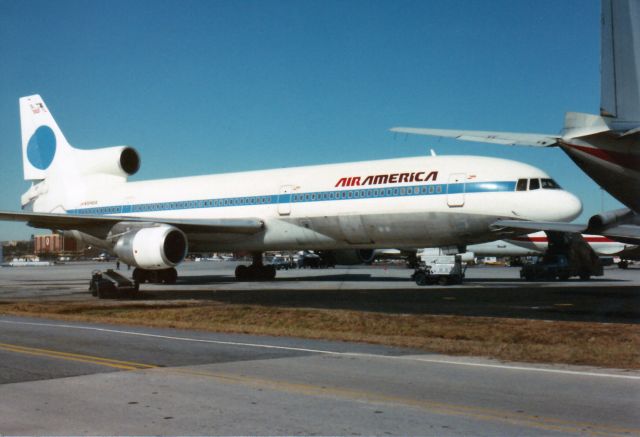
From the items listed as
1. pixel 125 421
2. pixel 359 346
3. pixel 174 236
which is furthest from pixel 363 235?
pixel 125 421

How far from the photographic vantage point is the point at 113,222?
29188mm

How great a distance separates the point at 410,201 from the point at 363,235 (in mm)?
2657

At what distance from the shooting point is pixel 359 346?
Result: 12234 millimetres

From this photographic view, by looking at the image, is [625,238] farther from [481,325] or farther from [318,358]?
[318,358]

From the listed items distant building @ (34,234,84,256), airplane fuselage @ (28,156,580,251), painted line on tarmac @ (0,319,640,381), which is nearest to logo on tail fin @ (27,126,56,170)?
airplane fuselage @ (28,156,580,251)

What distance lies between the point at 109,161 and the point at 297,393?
3375 centimetres

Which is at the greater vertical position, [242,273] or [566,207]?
[566,207]

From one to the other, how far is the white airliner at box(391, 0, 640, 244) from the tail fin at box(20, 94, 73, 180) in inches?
1415

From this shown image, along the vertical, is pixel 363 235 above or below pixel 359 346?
above

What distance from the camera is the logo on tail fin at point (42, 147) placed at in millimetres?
40250

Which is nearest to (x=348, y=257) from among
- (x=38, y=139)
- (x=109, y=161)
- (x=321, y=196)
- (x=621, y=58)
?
(x=321, y=196)

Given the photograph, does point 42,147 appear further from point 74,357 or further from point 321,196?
point 74,357

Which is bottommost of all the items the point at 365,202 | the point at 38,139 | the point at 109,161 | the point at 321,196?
the point at 365,202

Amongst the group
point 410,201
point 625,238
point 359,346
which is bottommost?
point 359,346
